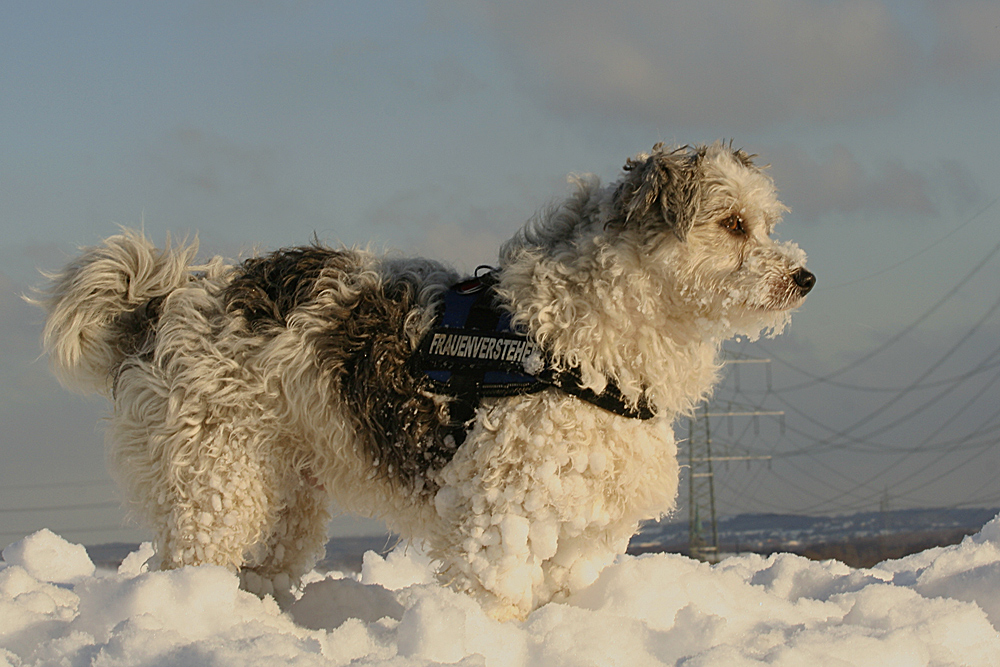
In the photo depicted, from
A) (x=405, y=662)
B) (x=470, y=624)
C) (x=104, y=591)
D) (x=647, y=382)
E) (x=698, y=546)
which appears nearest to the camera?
(x=405, y=662)

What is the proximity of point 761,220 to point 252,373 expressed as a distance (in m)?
3.10

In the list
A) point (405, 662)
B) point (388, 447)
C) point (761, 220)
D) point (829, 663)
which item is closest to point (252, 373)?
point (388, 447)

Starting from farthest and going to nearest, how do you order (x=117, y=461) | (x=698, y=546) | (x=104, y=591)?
(x=698, y=546)
(x=117, y=461)
(x=104, y=591)

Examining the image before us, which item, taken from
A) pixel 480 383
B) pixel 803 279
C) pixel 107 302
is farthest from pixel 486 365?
pixel 107 302

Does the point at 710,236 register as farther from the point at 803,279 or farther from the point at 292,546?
the point at 292,546

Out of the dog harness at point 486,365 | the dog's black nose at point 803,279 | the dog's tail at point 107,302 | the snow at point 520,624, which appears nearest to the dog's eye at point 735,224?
the dog's black nose at point 803,279

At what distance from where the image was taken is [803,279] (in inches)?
186

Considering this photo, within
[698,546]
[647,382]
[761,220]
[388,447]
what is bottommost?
[698,546]

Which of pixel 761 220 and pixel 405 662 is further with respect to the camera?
pixel 761 220

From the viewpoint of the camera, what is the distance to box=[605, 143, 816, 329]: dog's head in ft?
15.2

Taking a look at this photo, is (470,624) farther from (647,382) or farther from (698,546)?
(698,546)

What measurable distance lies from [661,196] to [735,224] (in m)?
0.51

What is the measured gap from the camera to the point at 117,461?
17.8 ft

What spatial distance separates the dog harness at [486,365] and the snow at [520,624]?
77 centimetres
